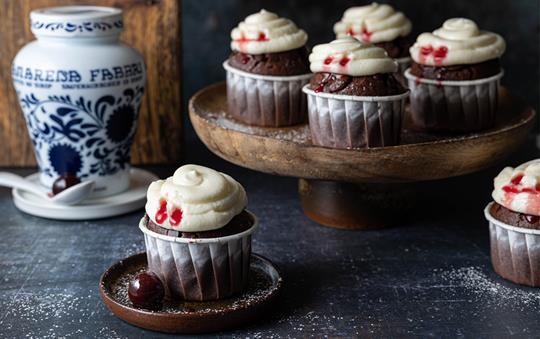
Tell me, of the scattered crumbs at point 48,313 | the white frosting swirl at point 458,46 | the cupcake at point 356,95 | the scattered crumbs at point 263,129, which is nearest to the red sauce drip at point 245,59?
the scattered crumbs at point 263,129

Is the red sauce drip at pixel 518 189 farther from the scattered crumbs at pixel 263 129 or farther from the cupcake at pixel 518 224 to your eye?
the scattered crumbs at pixel 263 129

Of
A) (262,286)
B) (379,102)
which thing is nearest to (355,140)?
(379,102)

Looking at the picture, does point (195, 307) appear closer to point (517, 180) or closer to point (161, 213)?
point (161, 213)

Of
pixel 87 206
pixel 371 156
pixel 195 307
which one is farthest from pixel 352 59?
pixel 87 206

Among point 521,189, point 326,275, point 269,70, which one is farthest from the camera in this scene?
point 269,70

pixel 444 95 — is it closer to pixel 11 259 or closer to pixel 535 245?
pixel 535 245
